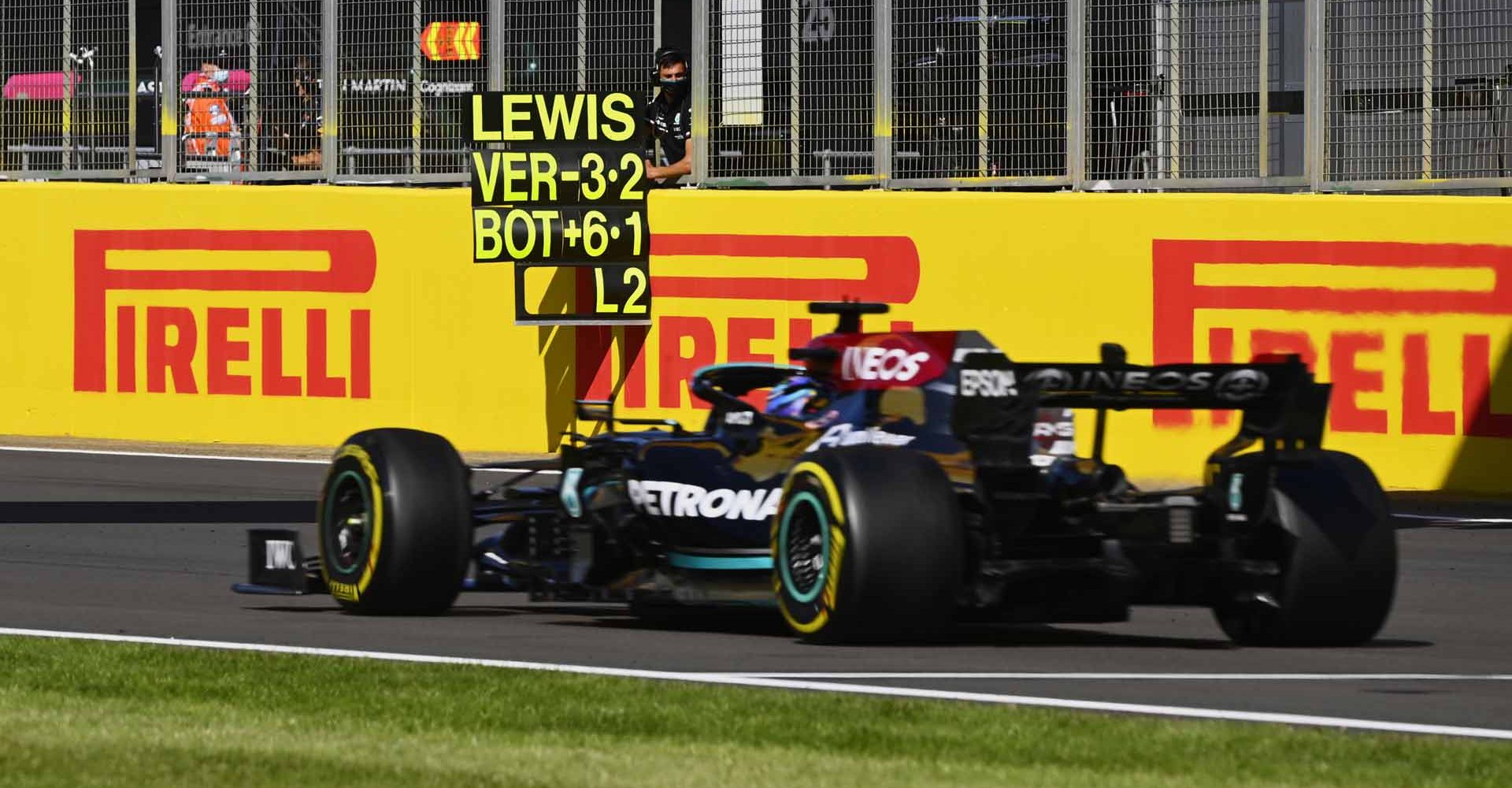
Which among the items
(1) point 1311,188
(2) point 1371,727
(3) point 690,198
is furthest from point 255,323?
(2) point 1371,727

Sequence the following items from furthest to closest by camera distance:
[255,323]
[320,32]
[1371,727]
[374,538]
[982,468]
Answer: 1. [320,32]
2. [255,323]
3. [374,538]
4. [982,468]
5. [1371,727]

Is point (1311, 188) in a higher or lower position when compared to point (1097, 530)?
higher

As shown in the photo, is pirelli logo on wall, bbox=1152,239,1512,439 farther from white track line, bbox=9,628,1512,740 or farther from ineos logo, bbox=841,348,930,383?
white track line, bbox=9,628,1512,740

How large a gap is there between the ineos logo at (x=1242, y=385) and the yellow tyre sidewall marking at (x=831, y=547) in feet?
4.95

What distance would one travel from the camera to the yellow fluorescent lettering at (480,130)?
20047mm

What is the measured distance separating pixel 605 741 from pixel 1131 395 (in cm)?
302

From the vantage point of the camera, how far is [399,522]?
10773mm

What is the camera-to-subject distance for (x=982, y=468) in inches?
386

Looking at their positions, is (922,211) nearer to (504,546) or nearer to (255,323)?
(255,323)

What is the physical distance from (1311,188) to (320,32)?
781 centimetres

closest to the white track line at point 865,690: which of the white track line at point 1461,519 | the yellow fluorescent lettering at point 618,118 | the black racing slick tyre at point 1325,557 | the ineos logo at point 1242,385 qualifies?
the black racing slick tyre at point 1325,557

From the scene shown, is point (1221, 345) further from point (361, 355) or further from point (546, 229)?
point (361, 355)

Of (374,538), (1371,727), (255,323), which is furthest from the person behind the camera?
(255,323)

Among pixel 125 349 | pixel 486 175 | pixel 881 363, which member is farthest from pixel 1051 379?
pixel 125 349
